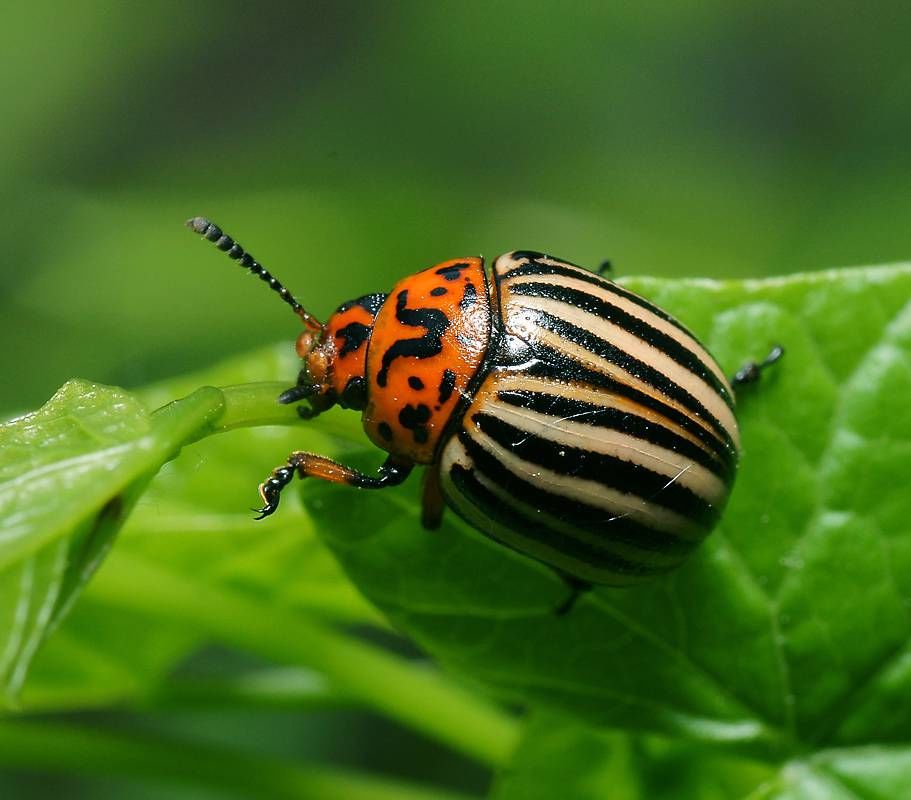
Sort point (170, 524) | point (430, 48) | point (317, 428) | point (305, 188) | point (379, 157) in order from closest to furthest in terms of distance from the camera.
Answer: point (317, 428)
point (170, 524)
point (305, 188)
point (379, 157)
point (430, 48)

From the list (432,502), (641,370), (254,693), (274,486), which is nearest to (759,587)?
(641,370)

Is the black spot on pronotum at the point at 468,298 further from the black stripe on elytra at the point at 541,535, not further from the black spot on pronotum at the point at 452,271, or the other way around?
the black stripe on elytra at the point at 541,535

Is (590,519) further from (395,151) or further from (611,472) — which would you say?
(395,151)

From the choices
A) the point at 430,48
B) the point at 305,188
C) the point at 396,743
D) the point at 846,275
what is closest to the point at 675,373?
the point at 846,275

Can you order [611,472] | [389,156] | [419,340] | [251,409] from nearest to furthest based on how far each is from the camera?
[251,409], [611,472], [419,340], [389,156]

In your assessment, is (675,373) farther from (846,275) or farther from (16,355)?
(16,355)

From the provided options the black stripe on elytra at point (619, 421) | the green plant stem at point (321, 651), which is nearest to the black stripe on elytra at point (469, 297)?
the black stripe on elytra at point (619, 421)
